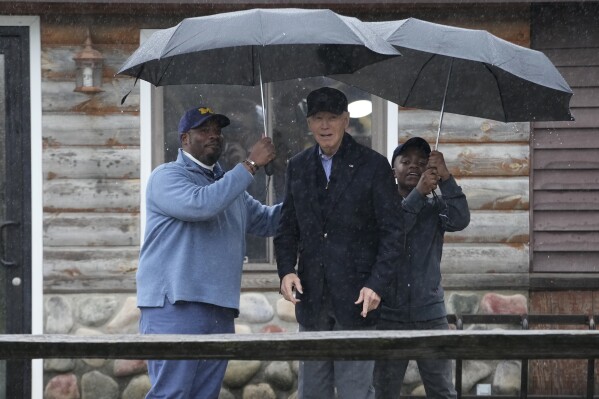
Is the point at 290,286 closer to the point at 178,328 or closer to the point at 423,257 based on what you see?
the point at 178,328

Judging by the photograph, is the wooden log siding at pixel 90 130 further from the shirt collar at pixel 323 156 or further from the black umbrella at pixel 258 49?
the shirt collar at pixel 323 156

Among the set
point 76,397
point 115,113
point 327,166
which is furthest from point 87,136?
point 327,166

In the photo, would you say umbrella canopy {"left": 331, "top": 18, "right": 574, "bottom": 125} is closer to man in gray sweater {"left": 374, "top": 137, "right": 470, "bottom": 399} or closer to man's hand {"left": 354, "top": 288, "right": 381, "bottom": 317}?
man in gray sweater {"left": 374, "top": 137, "right": 470, "bottom": 399}

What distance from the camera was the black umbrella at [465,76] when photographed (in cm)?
532

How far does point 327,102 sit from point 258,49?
0.61m

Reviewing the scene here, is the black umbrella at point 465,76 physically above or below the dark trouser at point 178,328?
above

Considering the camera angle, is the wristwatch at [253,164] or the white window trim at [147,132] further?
the white window trim at [147,132]

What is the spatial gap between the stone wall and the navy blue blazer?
262cm

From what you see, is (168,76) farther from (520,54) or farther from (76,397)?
(76,397)

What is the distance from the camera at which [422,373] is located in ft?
19.3

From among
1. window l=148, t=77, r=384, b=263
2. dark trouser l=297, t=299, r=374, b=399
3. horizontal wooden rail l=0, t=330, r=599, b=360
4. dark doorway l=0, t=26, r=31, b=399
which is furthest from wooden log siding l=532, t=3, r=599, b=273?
horizontal wooden rail l=0, t=330, r=599, b=360

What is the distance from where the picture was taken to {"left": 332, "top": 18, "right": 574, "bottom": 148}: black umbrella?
5320 mm

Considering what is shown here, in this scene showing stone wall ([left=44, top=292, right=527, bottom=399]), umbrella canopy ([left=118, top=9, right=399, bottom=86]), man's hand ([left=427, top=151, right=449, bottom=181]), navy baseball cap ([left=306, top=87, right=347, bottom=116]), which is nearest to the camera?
umbrella canopy ([left=118, top=9, right=399, bottom=86])

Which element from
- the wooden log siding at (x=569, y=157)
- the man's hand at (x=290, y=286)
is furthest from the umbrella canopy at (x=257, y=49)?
the wooden log siding at (x=569, y=157)
